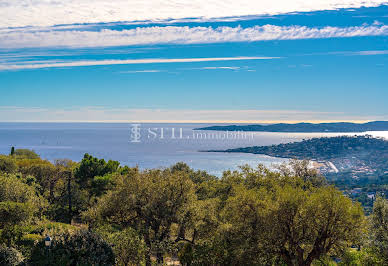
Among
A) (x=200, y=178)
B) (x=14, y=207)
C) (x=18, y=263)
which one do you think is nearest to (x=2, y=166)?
(x=200, y=178)

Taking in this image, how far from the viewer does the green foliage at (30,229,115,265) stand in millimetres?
16938

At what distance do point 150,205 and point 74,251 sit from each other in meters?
4.68

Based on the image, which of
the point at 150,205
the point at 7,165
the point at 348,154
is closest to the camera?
the point at 150,205

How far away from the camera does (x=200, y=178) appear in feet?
160

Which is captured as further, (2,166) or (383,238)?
(2,166)

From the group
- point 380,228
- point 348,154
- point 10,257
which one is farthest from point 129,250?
point 348,154

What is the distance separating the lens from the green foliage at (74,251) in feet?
55.6

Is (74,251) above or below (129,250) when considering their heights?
below

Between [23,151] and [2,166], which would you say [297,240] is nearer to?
[2,166]

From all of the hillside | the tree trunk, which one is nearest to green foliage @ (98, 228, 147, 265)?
the tree trunk

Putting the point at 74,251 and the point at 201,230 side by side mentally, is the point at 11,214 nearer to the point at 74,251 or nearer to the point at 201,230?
the point at 74,251

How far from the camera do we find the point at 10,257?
669 inches

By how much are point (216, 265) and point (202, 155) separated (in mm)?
149934

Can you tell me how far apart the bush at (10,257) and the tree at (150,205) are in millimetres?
5064
